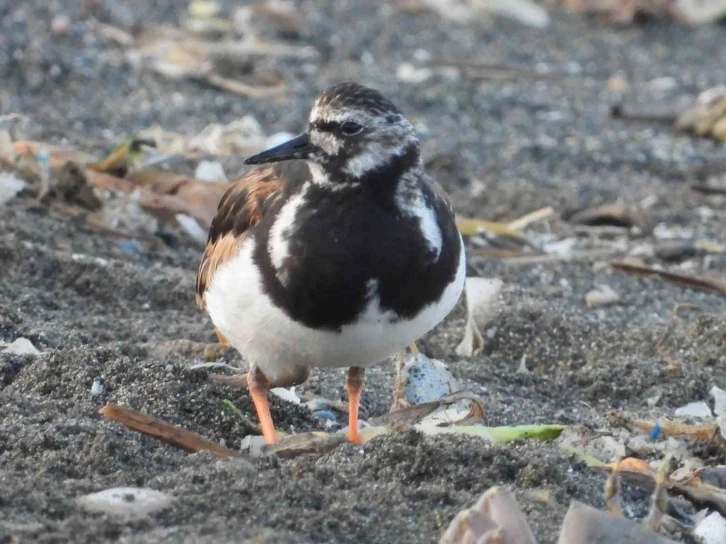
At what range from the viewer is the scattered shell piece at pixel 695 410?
426cm

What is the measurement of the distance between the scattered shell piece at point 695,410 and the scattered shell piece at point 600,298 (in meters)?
1.29

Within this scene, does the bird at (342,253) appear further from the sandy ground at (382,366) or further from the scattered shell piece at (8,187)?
the scattered shell piece at (8,187)

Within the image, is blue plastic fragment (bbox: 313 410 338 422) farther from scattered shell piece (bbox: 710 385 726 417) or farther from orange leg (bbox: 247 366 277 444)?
scattered shell piece (bbox: 710 385 726 417)

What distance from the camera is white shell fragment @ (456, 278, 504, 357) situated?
4.86 metres

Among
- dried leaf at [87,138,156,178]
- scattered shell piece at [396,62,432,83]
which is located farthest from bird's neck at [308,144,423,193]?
scattered shell piece at [396,62,432,83]

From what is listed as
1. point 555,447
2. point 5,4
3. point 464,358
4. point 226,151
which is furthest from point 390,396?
point 5,4

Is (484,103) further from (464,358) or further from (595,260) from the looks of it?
(464,358)

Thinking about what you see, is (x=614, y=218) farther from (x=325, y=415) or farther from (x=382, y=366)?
(x=325, y=415)

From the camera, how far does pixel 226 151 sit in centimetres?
713

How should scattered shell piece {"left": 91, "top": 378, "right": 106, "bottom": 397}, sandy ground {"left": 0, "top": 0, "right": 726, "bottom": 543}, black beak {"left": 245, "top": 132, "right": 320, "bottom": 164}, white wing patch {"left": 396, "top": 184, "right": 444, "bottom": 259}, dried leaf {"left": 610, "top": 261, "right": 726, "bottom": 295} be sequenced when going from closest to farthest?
sandy ground {"left": 0, "top": 0, "right": 726, "bottom": 543} < white wing patch {"left": 396, "top": 184, "right": 444, "bottom": 259} < black beak {"left": 245, "top": 132, "right": 320, "bottom": 164} < scattered shell piece {"left": 91, "top": 378, "right": 106, "bottom": 397} < dried leaf {"left": 610, "top": 261, "right": 726, "bottom": 295}

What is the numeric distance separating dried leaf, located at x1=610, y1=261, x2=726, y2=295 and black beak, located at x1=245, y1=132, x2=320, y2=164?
2.72 metres

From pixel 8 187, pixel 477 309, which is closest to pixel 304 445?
pixel 477 309

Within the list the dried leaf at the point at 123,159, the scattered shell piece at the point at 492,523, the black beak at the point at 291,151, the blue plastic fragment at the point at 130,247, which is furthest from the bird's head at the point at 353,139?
the dried leaf at the point at 123,159

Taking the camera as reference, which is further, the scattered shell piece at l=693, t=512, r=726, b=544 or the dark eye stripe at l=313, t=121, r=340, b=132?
the dark eye stripe at l=313, t=121, r=340, b=132
